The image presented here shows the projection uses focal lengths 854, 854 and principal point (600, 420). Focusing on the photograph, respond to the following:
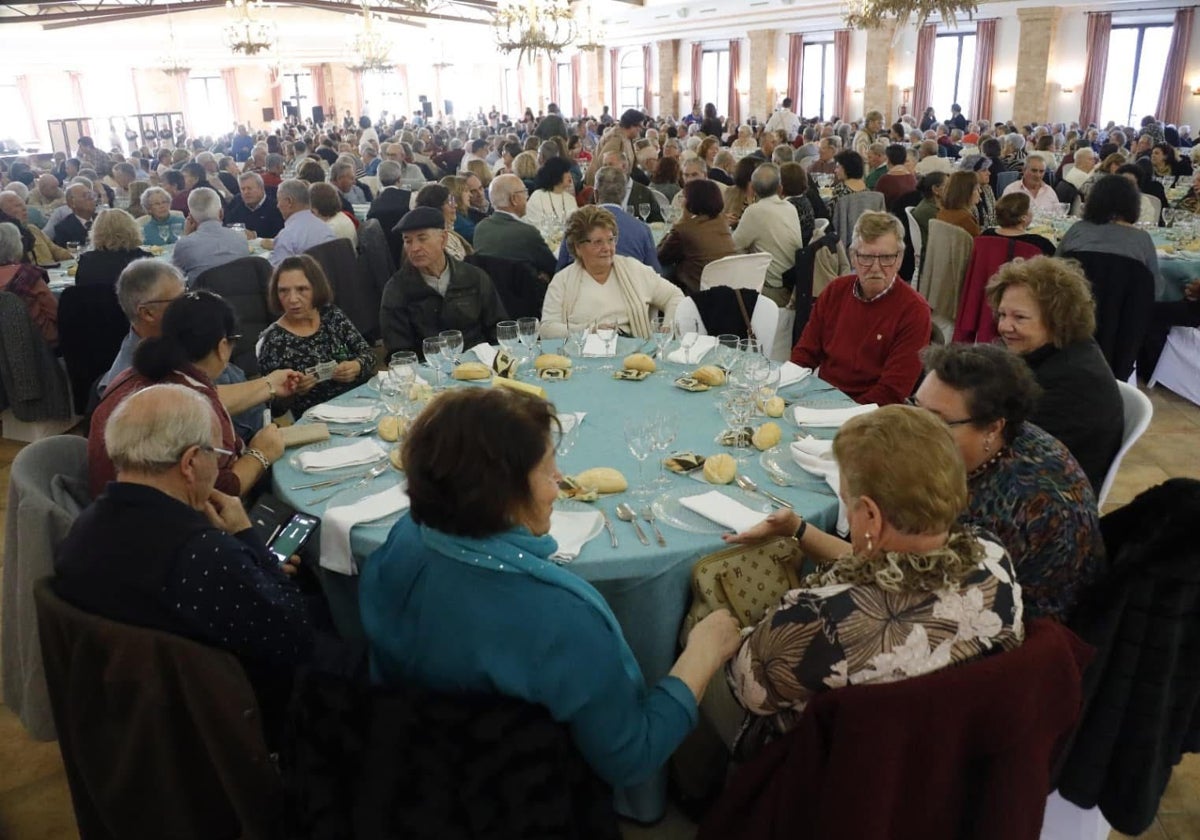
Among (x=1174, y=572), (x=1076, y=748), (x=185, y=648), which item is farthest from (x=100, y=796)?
(x=1174, y=572)

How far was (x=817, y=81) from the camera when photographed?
2145 cm

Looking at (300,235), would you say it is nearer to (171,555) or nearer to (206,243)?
(206,243)

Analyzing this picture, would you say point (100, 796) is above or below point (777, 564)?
below

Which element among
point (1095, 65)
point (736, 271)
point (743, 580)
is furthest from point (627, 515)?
point (1095, 65)

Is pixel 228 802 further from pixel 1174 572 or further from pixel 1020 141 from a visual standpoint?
pixel 1020 141

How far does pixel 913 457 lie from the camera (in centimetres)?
149

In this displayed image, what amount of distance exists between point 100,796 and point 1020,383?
213cm

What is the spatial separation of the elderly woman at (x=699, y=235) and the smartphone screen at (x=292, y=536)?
3.60m

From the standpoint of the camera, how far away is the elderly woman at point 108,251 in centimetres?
488

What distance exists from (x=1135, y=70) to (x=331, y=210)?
16.7m

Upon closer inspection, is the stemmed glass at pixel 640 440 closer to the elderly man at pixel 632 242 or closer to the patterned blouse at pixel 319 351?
the patterned blouse at pixel 319 351

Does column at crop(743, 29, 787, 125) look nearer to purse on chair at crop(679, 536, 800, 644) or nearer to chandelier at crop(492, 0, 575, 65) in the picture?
chandelier at crop(492, 0, 575, 65)

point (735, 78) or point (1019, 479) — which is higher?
point (735, 78)

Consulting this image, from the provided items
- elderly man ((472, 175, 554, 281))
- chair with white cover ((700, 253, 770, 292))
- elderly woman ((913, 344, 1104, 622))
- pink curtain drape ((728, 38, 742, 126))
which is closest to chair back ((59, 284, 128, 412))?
elderly man ((472, 175, 554, 281))
